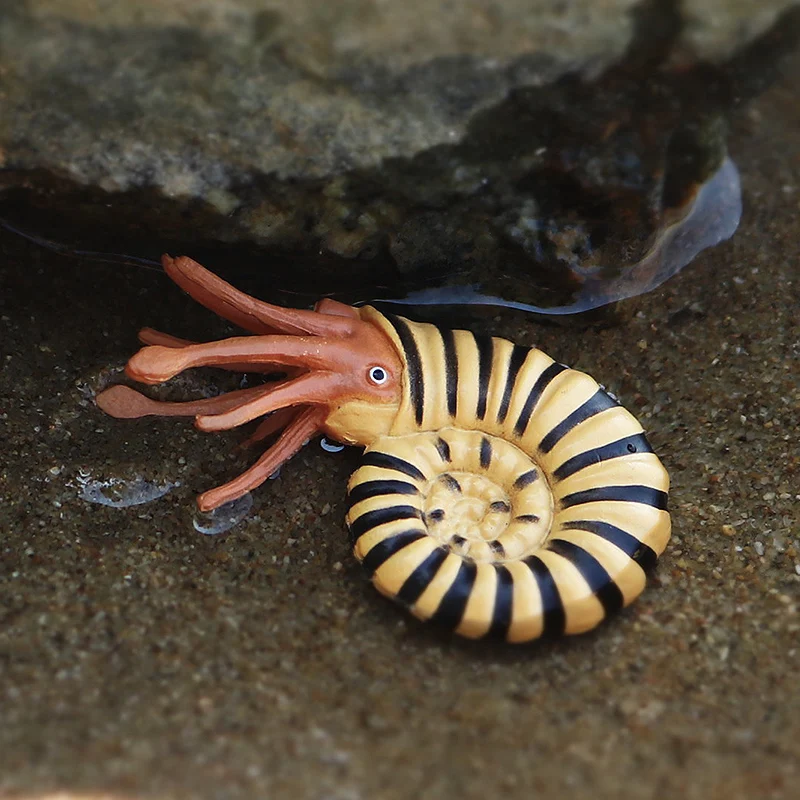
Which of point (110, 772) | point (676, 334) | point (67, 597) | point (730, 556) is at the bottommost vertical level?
point (67, 597)

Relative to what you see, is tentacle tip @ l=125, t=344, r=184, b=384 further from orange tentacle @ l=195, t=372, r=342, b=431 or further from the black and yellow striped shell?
the black and yellow striped shell

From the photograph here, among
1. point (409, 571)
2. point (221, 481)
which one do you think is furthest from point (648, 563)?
point (221, 481)

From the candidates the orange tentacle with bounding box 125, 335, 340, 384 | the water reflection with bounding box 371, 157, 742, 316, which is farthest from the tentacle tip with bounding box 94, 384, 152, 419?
the water reflection with bounding box 371, 157, 742, 316

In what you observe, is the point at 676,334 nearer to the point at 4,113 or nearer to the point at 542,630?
the point at 542,630

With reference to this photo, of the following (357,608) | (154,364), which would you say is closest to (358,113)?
(154,364)

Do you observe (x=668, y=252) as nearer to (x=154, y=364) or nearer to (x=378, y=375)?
(x=378, y=375)

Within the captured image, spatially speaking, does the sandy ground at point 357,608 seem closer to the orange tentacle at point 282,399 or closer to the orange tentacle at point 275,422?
the orange tentacle at point 275,422
